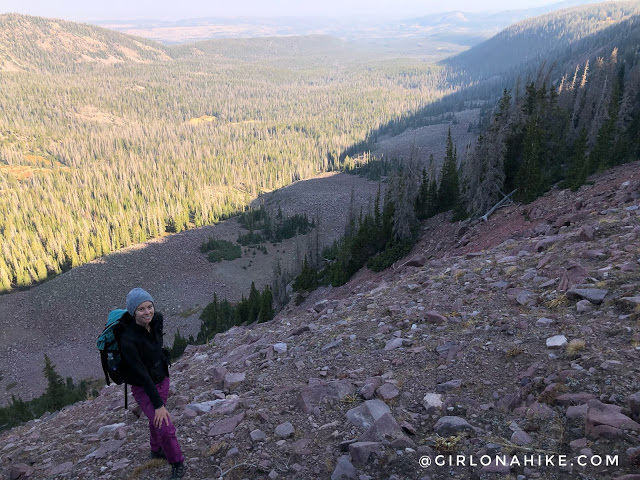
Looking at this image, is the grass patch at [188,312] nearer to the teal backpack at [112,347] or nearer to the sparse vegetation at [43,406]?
the sparse vegetation at [43,406]

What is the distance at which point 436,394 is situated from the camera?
6980mm

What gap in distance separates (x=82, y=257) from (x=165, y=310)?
33.7 meters

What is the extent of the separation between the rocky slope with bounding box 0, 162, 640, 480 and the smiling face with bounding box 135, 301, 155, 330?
2.76 meters

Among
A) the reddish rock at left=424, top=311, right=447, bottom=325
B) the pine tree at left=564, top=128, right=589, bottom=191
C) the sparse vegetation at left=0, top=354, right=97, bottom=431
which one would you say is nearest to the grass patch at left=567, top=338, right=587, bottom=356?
the reddish rock at left=424, top=311, right=447, bottom=325

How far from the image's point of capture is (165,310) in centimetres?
6412

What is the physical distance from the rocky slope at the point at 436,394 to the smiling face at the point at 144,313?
276 cm

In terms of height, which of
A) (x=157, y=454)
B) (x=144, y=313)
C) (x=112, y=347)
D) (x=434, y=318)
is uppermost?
(x=144, y=313)

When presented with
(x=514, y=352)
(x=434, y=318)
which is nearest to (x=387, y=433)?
(x=514, y=352)

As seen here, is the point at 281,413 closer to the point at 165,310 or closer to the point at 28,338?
the point at 165,310

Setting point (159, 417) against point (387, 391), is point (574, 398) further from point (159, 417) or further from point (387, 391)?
point (159, 417)

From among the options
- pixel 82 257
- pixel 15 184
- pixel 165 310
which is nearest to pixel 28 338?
pixel 165 310

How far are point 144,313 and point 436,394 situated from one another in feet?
17.7

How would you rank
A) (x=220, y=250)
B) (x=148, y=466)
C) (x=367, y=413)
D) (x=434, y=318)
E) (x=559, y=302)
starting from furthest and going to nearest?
(x=220, y=250)
(x=434, y=318)
(x=559, y=302)
(x=367, y=413)
(x=148, y=466)

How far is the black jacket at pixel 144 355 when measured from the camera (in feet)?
18.5
